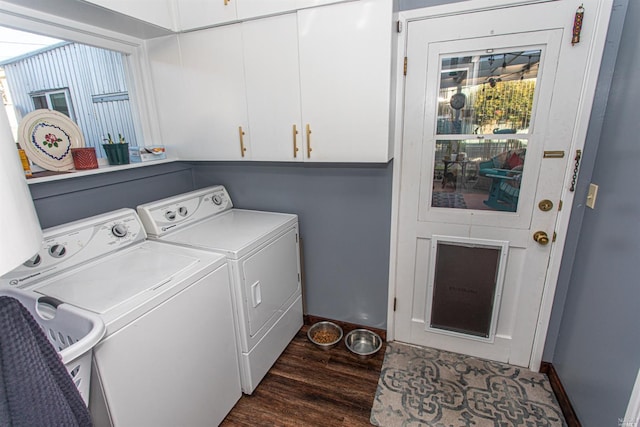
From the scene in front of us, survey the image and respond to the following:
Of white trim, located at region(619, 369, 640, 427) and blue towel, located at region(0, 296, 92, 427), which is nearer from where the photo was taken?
blue towel, located at region(0, 296, 92, 427)

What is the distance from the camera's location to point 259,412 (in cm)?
179

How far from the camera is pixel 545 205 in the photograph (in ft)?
5.87

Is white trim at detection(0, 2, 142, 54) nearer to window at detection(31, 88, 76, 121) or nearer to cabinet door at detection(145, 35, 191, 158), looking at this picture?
cabinet door at detection(145, 35, 191, 158)

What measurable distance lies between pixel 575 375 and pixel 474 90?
1.63 meters

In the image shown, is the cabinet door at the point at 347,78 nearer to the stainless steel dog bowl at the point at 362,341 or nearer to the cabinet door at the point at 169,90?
the cabinet door at the point at 169,90

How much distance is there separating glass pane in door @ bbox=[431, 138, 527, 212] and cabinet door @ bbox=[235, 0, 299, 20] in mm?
1137

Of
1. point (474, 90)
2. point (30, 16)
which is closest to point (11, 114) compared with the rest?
point (30, 16)

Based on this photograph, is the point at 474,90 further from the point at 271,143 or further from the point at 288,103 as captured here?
the point at 271,143

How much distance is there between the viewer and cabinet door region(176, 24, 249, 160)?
191cm

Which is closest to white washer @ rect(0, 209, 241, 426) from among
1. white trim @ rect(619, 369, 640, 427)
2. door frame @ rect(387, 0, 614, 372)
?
door frame @ rect(387, 0, 614, 372)

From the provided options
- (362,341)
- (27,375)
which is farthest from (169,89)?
(362,341)

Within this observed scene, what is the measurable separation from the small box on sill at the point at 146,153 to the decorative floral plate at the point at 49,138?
0.92 ft

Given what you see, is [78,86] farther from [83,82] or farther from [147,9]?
[147,9]

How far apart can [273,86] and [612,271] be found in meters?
1.93
